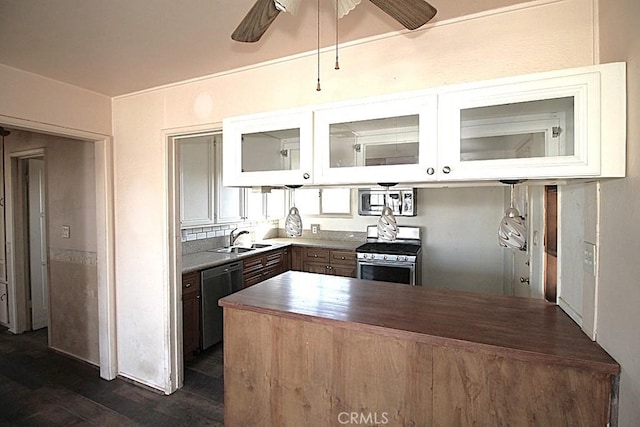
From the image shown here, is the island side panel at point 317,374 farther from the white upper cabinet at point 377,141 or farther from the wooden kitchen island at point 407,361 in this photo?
the white upper cabinet at point 377,141

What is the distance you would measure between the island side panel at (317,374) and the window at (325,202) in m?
3.19

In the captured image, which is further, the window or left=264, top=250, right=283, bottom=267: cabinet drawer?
the window

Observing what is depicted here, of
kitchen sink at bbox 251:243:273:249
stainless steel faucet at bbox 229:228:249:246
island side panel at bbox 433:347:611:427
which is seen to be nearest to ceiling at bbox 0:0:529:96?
island side panel at bbox 433:347:611:427

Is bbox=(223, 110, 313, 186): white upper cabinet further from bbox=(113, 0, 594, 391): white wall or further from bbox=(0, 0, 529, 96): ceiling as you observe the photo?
bbox=(0, 0, 529, 96): ceiling

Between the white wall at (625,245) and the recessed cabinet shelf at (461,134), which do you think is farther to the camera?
the recessed cabinet shelf at (461,134)

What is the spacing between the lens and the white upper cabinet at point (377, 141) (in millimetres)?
1360

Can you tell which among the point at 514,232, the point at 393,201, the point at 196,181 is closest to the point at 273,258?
the point at 196,181

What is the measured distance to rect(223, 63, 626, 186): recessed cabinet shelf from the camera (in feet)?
3.64

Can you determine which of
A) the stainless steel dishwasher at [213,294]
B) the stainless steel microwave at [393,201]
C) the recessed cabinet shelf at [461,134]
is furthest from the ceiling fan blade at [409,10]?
the stainless steel microwave at [393,201]

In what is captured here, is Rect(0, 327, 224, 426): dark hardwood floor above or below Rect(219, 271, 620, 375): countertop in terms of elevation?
below

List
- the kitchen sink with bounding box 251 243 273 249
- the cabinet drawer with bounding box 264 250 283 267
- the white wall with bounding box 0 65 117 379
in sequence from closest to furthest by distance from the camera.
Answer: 1. the white wall with bounding box 0 65 117 379
2. the cabinet drawer with bounding box 264 250 283 267
3. the kitchen sink with bounding box 251 243 273 249

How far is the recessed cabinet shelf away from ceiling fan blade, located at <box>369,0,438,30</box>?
32 cm

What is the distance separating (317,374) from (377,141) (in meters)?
1.18

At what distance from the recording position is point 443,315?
1.58m
